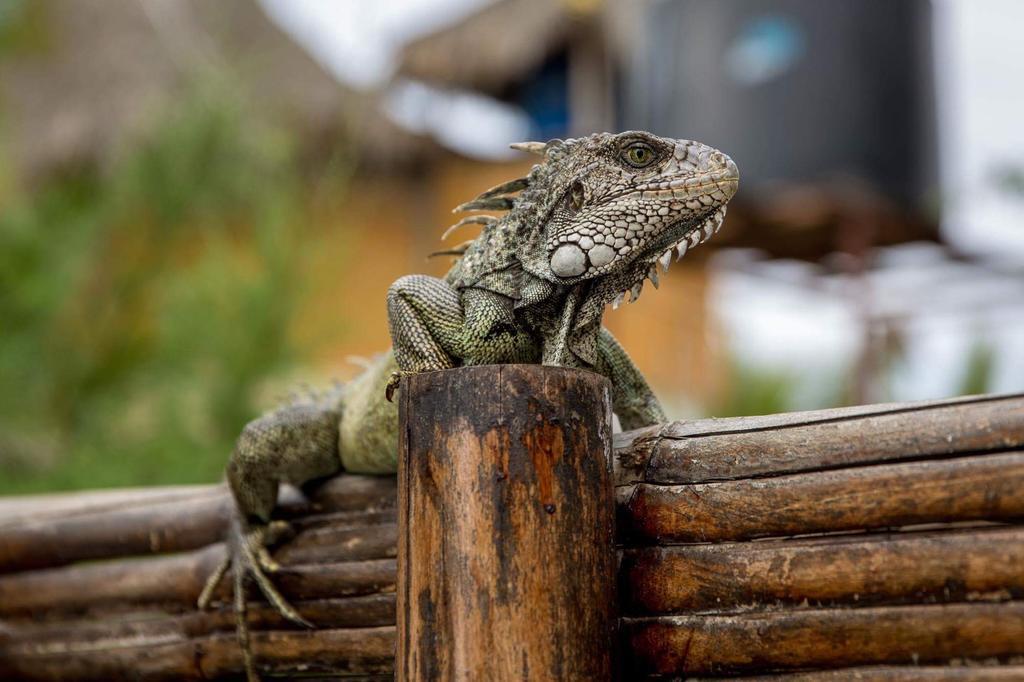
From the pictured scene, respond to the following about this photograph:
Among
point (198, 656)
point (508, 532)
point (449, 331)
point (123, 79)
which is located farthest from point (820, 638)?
point (123, 79)

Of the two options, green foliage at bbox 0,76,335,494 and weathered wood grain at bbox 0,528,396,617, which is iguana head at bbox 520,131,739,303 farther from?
green foliage at bbox 0,76,335,494

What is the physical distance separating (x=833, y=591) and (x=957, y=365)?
289 inches

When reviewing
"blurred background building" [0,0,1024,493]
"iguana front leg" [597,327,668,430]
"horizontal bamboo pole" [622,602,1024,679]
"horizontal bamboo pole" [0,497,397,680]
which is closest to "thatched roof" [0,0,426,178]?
"blurred background building" [0,0,1024,493]

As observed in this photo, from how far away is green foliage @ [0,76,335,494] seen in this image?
617 cm

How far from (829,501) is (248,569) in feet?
5.28

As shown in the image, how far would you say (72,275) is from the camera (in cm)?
642

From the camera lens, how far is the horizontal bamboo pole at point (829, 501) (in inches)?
66.5

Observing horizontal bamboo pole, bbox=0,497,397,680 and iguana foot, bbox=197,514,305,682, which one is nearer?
horizontal bamboo pole, bbox=0,497,397,680

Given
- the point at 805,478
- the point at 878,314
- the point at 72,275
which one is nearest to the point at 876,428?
the point at 805,478

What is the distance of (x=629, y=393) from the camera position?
246cm

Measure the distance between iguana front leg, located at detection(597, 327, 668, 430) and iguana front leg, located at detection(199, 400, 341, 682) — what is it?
84cm

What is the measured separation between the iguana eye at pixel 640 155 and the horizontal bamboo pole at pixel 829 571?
0.79 metres

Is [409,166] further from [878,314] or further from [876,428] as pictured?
[876,428]

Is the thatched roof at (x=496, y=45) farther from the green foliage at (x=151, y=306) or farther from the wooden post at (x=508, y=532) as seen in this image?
the wooden post at (x=508, y=532)
